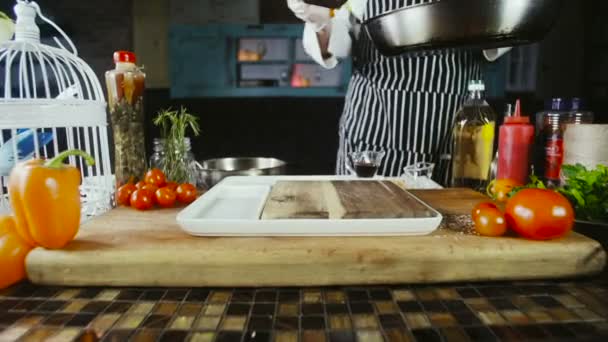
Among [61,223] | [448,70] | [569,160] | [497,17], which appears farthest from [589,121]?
[61,223]

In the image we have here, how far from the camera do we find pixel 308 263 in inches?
27.8

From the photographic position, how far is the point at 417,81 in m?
1.77

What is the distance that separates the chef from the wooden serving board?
0.77 metres

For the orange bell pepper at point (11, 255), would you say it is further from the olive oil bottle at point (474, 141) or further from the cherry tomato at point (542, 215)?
the olive oil bottle at point (474, 141)

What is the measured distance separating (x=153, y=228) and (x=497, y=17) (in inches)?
31.0

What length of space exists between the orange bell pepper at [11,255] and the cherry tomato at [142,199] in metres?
0.30

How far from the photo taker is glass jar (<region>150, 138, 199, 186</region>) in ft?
4.39

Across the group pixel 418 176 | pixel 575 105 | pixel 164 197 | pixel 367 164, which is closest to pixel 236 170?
pixel 164 197

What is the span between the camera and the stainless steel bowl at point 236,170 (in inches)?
51.0

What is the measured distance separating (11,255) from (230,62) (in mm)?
4364

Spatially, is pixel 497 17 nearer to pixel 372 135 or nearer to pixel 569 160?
pixel 569 160

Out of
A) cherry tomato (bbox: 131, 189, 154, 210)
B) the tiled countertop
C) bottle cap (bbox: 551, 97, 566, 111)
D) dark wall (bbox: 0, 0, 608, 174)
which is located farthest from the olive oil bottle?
dark wall (bbox: 0, 0, 608, 174)

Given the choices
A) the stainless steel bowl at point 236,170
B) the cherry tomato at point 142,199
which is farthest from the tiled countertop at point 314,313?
the stainless steel bowl at point 236,170

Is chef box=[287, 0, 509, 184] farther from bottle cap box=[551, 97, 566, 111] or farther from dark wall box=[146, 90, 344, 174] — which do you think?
dark wall box=[146, 90, 344, 174]
